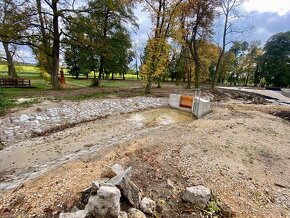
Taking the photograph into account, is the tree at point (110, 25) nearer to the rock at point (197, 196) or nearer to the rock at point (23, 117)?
the rock at point (23, 117)

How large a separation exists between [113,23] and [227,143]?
17779 millimetres

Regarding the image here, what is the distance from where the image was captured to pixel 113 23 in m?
20.0

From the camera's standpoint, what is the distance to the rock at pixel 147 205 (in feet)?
10.1

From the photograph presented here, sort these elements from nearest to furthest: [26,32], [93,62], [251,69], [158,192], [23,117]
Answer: [158,192], [23,117], [26,32], [93,62], [251,69]

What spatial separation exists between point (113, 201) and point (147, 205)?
2.47ft

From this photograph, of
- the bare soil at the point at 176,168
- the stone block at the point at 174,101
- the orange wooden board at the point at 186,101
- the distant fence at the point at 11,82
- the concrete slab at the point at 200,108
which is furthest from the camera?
the distant fence at the point at 11,82

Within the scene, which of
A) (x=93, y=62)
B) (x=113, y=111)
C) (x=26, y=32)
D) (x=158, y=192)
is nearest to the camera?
(x=158, y=192)

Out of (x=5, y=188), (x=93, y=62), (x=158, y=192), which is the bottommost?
(x=5, y=188)

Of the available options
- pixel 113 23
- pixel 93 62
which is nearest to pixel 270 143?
pixel 113 23

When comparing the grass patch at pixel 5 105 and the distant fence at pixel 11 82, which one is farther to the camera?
the distant fence at pixel 11 82

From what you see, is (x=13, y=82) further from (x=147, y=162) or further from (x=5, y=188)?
(x=147, y=162)

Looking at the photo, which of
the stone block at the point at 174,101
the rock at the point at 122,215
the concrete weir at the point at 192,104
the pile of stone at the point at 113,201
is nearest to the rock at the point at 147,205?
the pile of stone at the point at 113,201

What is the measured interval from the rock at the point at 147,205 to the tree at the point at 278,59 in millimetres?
43549

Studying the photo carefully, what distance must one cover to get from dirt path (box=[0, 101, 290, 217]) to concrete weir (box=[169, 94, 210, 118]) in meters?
2.79
